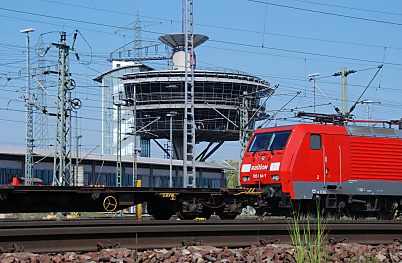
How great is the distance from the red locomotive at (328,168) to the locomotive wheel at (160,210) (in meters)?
3.44

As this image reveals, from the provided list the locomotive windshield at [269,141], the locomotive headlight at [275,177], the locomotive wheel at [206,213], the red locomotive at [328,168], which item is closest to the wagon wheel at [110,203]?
the locomotive wheel at [206,213]

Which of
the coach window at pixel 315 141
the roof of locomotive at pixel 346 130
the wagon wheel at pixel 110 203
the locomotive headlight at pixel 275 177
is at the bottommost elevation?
the wagon wheel at pixel 110 203

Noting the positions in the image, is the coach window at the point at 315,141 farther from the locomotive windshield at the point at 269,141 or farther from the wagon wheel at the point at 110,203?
the wagon wheel at the point at 110,203

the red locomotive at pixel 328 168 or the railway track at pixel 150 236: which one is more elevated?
the red locomotive at pixel 328 168

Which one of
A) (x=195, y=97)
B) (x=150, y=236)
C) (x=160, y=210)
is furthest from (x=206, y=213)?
(x=195, y=97)

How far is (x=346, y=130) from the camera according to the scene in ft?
75.6

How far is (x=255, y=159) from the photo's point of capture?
2327 cm

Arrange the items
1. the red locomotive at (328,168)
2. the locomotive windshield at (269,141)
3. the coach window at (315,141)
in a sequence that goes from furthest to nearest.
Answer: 1. the locomotive windshield at (269,141)
2. the coach window at (315,141)
3. the red locomotive at (328,168)

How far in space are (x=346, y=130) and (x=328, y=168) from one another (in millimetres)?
1744

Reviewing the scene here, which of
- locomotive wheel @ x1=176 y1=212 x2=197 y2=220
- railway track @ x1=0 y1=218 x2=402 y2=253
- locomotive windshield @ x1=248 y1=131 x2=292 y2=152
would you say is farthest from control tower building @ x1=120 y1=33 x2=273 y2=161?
railway track @ x1=0 y1=218 x2=402 y2=253

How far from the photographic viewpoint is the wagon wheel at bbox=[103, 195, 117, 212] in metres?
18.1

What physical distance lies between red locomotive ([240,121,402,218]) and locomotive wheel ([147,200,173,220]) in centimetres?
344

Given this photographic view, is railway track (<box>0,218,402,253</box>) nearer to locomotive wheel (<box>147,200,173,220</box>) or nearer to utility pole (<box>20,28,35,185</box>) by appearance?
locomotive wheel (<box>147,200,173,220</box>)

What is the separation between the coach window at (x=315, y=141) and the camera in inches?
870
